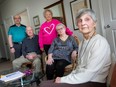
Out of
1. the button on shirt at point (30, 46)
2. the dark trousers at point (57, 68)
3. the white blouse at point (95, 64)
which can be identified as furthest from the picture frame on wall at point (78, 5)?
the white blouse at point (95, 64)

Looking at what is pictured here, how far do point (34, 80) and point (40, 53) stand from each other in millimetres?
1350

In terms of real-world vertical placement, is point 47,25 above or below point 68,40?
above

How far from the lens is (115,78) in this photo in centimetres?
133

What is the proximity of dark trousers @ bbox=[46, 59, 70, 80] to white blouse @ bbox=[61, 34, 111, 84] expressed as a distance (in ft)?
4.54

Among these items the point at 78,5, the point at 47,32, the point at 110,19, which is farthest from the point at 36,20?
the point at 110,19

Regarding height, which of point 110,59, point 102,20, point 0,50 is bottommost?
point 0,50

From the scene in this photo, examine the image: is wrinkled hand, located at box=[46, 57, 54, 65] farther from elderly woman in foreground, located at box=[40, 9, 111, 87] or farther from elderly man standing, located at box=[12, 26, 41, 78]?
elderly woman in foreground, located at box=[40, 9, 111, 87]

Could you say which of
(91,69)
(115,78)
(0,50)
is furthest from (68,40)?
(0,50)

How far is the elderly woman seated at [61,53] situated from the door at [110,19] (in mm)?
815

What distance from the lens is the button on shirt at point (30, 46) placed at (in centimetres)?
385

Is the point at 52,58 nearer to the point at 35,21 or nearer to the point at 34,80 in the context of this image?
the point at 34,80

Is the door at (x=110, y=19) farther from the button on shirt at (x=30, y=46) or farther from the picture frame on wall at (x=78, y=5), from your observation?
the button on shirt at (x=30, y=46)

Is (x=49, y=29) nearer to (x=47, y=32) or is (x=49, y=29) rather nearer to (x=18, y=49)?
(x=47, y=32)

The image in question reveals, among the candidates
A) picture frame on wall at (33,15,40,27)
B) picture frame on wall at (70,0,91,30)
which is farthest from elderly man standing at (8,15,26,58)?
picture frame on wall at (33,15,40,27)
